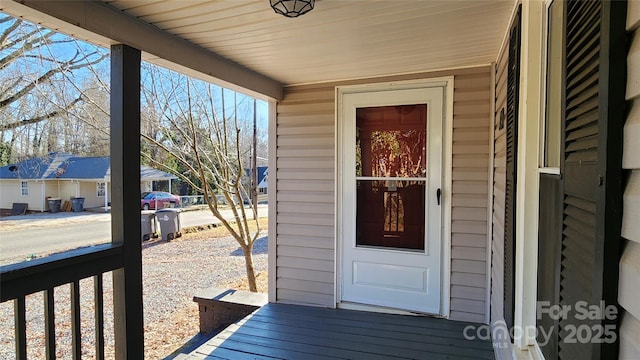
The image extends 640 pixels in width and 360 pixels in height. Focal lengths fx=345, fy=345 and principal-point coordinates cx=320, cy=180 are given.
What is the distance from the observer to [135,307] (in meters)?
1.98

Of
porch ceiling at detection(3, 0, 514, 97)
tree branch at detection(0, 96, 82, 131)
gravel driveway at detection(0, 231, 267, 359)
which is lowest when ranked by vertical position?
gravel driveway at detection(0, 231, 267, 359)

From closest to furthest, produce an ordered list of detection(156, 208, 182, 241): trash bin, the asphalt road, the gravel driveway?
the gravel driveway, the asphalt road, detection(156, 208, 182, 241): trash bin

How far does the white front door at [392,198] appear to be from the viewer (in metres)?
3.07

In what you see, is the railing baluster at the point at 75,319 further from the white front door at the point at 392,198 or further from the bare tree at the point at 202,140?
the bare tree at the point at 202,140

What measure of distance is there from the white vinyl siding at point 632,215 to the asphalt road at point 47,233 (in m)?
4.59

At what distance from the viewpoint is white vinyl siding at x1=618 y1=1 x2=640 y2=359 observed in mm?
565

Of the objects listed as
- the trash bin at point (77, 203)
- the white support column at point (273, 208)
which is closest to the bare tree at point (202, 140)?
the trash bin at point (77, 203)

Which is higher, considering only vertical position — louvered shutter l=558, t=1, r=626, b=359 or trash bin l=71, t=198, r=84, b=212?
louvered shutter l=558, t=1, r=626, b=359

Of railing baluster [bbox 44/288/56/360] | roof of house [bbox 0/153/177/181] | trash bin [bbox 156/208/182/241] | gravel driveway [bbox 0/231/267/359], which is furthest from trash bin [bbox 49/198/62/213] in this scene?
railing baluster [bbox 44/288/56/360]

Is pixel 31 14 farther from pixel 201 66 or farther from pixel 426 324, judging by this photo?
pixel 426 324

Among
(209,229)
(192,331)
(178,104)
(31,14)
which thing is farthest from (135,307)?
(209,229)

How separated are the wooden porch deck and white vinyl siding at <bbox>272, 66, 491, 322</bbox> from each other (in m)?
0.30

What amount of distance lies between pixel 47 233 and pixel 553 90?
7761 millimetres

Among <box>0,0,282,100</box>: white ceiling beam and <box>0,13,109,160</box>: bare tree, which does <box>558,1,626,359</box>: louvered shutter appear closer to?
<box>0,0,282,100</box>: white ceiling beam
